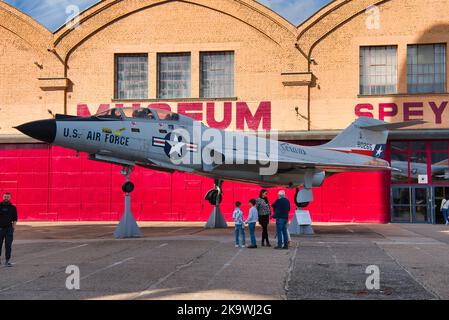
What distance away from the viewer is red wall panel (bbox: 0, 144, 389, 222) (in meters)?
30.0

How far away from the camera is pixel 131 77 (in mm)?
31672

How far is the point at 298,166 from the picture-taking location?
20781 mm

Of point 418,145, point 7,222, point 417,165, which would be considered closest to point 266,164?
point 7,222

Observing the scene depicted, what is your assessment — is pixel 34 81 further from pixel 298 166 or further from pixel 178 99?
pixel 298 166

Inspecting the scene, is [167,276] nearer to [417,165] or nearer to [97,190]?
[97,190]

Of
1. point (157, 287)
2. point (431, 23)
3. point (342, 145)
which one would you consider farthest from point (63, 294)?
point (431, 23)

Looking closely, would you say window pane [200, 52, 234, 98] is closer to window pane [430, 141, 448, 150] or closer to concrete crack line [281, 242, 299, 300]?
window pane [430, 141, 448, 150]

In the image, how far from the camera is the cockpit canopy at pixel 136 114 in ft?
59.2

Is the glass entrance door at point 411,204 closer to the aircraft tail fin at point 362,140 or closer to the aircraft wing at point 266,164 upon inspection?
the aircraft tail fin at point 362,140

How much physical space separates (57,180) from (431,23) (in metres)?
24.4

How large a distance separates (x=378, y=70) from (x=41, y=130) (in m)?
20.9

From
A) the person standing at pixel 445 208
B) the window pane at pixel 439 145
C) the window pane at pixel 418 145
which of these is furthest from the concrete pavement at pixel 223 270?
the window pane at pixel 439 145

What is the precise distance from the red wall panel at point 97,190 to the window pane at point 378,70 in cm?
590
